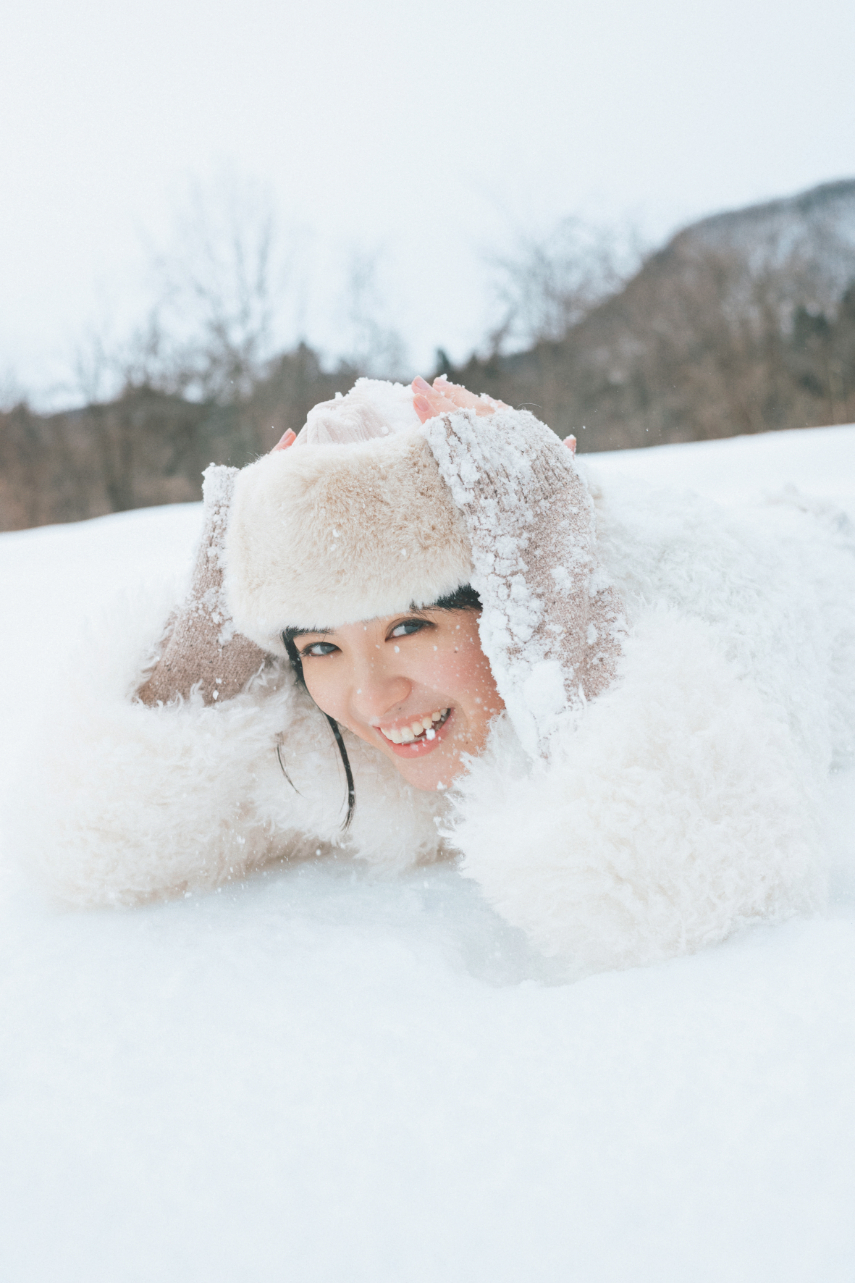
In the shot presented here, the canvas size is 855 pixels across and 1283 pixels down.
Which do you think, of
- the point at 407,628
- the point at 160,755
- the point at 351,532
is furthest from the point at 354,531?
the point at 160,755

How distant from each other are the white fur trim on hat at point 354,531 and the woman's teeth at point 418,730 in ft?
0.68

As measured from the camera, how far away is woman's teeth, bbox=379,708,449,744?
1313mm

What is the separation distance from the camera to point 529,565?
1.15 m

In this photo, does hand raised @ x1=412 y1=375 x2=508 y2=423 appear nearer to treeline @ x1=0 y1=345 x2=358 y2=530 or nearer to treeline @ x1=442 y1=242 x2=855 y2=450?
treeline @ x1=442 y1=242 x2=855 y2=450

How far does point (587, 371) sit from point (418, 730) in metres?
9.42

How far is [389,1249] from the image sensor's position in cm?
66

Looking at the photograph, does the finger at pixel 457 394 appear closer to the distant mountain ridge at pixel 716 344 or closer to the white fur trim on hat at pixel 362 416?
the white fur trim on hat at pixel 362 416

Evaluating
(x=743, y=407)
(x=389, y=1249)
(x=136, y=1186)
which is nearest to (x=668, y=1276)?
(x=389, y=1249)

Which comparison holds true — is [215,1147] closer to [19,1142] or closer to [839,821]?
[19,1142]

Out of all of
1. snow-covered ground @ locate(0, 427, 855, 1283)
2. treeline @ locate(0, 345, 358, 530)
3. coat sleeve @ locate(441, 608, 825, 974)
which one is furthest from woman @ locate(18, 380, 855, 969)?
treeline @ locate(0, 345, 358, 530)

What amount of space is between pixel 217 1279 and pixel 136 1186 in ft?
0.42

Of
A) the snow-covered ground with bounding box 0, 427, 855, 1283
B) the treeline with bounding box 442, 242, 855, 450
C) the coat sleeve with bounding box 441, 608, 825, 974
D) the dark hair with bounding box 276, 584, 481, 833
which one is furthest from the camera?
the treeline with bounding box 442, 242, 855, 450

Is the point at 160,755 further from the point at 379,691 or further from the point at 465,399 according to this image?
the point at 465,399

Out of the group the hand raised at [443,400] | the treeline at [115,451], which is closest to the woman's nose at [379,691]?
the hand raised at [443,400]
